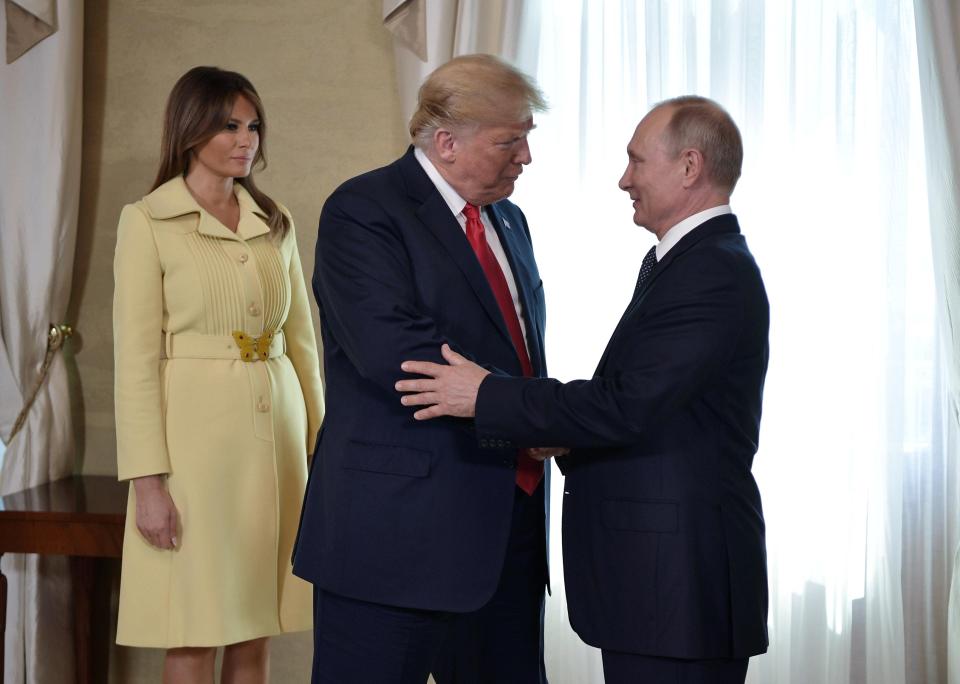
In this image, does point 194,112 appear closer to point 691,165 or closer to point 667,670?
point 691,165

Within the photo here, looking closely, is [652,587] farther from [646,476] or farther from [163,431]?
[163,431]

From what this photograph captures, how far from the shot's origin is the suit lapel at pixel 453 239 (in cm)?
189

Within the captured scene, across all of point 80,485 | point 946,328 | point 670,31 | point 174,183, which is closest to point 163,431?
point 174,183

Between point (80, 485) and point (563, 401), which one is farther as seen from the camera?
point (80, 485)

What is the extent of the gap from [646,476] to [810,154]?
1619 mm

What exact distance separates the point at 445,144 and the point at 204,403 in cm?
93

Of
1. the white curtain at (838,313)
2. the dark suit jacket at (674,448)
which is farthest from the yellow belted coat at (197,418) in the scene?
the white curtain at (838,313)

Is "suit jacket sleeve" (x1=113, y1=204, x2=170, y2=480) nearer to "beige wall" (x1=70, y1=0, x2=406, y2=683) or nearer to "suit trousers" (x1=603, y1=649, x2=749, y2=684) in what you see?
"beige wall" (x1=70, y1=0, x2=406, y2=683)

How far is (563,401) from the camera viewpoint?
1.74 m

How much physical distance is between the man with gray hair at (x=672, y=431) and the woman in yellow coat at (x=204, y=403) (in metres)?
0.85

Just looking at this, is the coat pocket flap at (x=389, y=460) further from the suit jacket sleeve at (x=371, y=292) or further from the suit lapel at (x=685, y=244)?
the suit lapel at (x=685, y=244)

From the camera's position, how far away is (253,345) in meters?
2.52

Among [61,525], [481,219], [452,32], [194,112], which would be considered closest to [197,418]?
[61,525]

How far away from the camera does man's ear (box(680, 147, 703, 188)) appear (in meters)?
1.80
